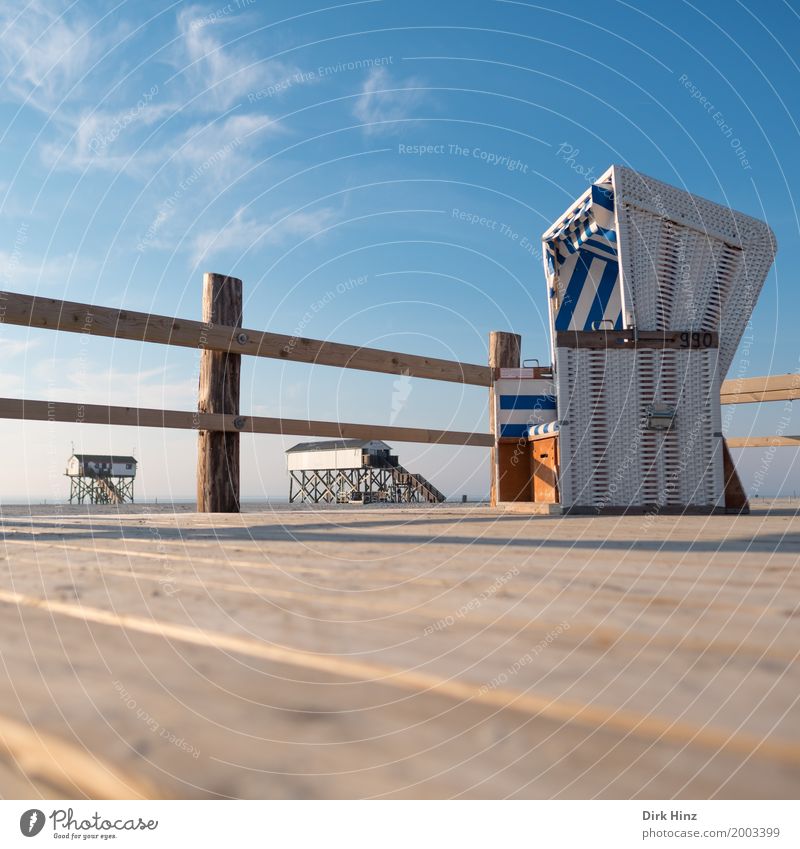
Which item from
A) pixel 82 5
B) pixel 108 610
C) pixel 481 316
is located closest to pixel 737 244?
pixel 481 316

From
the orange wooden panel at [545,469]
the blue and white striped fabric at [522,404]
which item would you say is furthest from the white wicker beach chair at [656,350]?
the blue and white striped fabric at [522,404]

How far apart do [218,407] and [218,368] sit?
248 mm

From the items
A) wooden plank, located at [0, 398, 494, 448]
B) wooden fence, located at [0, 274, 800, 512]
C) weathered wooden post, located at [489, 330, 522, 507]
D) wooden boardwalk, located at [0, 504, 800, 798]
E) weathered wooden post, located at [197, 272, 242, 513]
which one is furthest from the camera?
weathered wooden post, located at [489, 330, 522, 507]

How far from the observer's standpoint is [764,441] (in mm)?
5172

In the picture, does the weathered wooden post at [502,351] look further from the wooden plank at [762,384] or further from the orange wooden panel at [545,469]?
the wooden plank at [762,384]

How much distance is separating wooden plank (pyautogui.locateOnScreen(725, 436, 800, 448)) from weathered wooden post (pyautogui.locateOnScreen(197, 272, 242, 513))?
387 centimetres

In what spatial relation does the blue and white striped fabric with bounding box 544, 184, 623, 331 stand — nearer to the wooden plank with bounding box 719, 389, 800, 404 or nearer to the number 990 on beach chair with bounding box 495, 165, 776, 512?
the number 990 on beach chair with bounding box 495, 165, 776, 512

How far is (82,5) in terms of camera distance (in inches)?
120

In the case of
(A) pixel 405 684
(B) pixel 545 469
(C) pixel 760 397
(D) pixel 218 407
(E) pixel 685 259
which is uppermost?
(E) pixel 685 259

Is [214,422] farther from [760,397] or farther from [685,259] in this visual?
[760,397]

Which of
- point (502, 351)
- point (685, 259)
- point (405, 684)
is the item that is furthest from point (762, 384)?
point (405, 684)

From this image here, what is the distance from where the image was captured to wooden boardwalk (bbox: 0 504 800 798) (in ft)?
1.38

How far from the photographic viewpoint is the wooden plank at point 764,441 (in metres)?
5.09

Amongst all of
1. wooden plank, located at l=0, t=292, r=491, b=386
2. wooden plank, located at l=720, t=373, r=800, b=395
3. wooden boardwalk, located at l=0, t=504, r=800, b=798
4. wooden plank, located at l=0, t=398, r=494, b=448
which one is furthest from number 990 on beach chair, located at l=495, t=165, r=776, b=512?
wooden boardwalk, located at l=0, t=504, r=800, b=798
